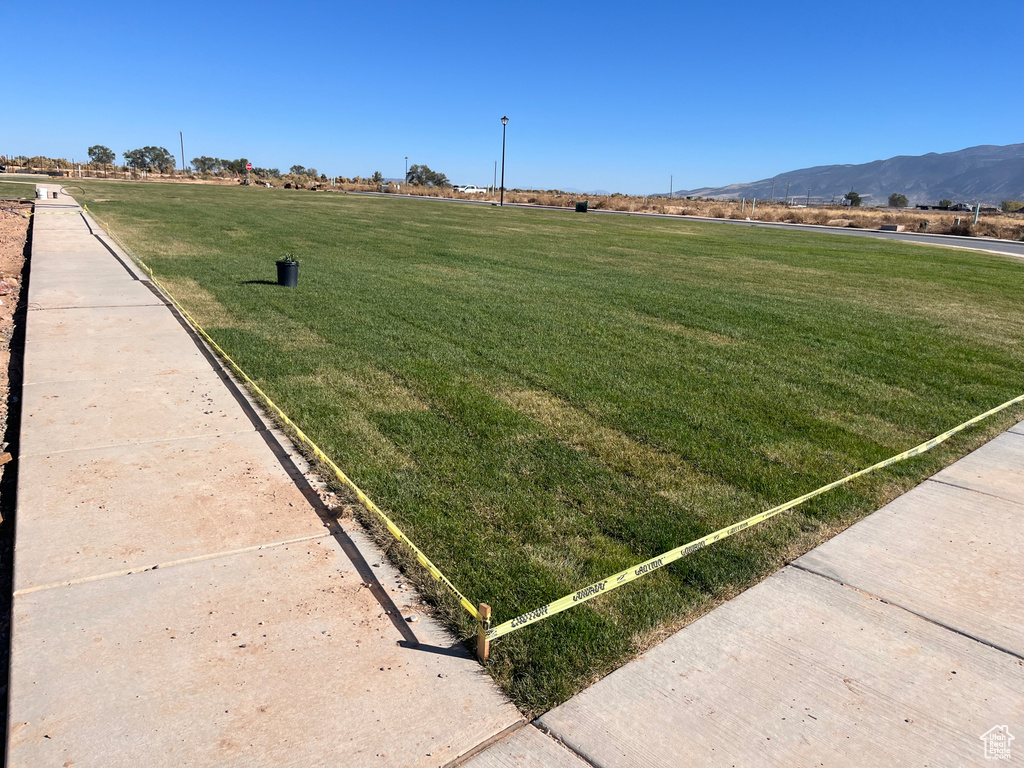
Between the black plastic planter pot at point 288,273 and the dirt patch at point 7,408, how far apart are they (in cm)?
352

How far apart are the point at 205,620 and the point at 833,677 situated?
268 cm

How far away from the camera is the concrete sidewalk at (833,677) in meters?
2.53

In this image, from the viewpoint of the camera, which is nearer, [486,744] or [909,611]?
[486,744]

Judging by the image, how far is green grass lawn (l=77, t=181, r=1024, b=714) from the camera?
3666 millimetres

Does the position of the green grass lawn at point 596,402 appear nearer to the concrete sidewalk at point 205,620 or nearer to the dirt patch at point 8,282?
the concrete sidewalk at point 205,620

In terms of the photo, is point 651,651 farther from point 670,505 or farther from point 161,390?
point 161,390

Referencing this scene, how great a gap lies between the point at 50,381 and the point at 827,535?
6.28 m

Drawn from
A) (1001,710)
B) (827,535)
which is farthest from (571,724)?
(827,535)

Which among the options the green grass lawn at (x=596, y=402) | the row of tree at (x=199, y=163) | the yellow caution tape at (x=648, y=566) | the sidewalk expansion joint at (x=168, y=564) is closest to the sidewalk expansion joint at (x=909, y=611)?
the green grass lawn at (x=596, y=402)

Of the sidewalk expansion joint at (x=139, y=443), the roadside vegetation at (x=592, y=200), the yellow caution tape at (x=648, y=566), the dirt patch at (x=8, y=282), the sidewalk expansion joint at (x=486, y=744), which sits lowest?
the sidewalk expansion joint at (x=486, y=744)

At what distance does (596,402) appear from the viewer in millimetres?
6266

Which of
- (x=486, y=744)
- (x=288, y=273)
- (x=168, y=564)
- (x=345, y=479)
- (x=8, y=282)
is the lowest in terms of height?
(x=486, y=744)

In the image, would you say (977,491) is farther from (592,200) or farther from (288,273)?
(592,200)

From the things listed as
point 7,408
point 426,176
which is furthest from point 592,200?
point 7,408
